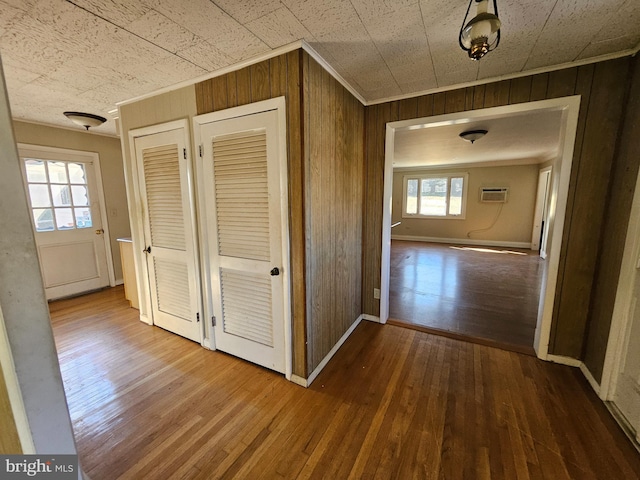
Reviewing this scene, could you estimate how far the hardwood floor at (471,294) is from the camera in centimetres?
271

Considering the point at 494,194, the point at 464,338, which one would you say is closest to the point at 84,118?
the point at 464,338

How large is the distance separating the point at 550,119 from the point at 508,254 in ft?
12.2

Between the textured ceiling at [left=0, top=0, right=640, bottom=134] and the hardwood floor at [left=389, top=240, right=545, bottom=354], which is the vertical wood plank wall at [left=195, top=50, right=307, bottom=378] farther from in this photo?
the hardwood floor at [left=389, top=240, right=545, bottom=354]

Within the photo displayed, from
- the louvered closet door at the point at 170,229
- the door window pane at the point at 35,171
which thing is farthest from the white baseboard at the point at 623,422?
the door window pane at the point at 35,171

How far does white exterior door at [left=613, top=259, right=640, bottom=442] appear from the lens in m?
1.50

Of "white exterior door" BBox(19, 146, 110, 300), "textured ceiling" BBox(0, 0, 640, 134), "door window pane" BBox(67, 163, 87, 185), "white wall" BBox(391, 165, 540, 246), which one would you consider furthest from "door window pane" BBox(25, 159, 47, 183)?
"white wall" BBox(391, 165, 540, 246)

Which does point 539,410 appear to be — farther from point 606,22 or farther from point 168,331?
point 168,331

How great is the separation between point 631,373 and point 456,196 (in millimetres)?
6652

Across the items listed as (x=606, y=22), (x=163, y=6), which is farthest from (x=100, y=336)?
(x=606, y=22)

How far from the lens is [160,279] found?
8.73ft

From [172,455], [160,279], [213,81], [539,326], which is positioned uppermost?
[213,81]

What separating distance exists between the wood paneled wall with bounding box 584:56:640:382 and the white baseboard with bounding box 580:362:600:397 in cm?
3

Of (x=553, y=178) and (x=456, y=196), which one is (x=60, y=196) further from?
(x=456, y=196)

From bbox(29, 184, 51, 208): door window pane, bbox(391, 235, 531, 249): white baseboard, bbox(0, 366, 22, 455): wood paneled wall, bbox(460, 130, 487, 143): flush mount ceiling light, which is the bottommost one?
bbox(391, 235, 531, 249): white baseboard
